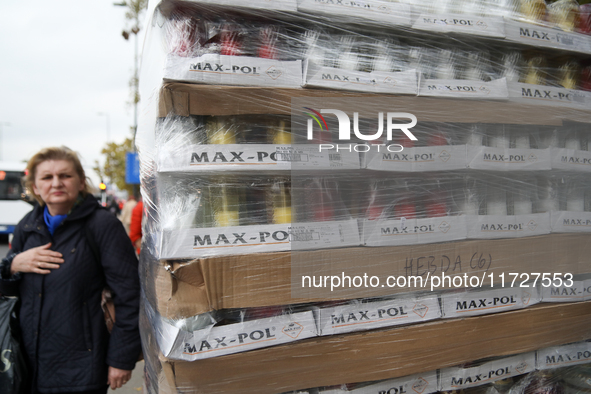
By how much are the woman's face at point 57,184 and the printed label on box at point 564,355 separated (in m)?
2.48

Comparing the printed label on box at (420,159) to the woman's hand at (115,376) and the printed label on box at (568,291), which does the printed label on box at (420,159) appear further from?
the woman's hand at (115,376)

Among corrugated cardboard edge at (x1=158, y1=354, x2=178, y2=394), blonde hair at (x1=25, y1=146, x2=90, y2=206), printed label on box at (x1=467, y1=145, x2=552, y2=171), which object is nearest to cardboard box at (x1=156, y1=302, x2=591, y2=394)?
corrugated cardboard edge at (x1=158, y1=354, x2=178, y2=394)

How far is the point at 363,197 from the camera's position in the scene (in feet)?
5.81

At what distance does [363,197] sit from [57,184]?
4.89 ft

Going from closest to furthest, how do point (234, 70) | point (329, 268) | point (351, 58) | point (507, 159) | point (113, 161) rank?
point (234, 70) < point (329, 268) < point (351, 58) < point (507, 159) < point (113, 161)

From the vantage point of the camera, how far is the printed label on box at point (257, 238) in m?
1.52

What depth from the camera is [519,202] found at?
1.97m

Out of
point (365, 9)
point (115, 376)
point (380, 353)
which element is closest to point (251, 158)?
point (365, 9)

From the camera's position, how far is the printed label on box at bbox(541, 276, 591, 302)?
203 cm

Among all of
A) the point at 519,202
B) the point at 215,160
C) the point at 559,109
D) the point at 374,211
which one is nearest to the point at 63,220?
the point at 215,160

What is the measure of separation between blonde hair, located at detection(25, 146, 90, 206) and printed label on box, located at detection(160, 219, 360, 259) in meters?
0.95

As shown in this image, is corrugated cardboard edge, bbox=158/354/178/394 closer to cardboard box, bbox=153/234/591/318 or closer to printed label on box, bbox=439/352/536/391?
cardboard box, bbox=153/234/591/318

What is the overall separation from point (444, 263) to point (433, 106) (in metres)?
0.69

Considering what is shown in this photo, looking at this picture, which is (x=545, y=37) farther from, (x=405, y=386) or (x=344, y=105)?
(x=405, y=386)
